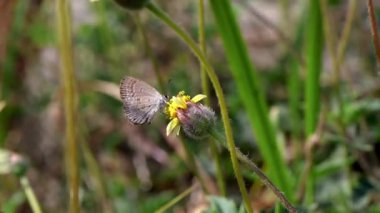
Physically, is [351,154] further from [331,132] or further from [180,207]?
[180,207]

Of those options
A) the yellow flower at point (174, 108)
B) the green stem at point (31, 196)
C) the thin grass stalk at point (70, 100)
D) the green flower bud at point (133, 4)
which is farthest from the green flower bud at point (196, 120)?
the green stem at point (31, 196)

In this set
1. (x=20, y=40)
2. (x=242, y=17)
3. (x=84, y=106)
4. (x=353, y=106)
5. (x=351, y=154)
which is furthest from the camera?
(x=242, y=17)

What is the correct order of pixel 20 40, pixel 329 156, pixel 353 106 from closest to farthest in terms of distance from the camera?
pixel 353 106
pixel 329 156
pixel 20 40

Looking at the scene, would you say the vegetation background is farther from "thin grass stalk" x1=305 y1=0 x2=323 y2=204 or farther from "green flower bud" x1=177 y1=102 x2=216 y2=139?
"green flower bud" x1=177 y1=102 x2=216 y2=139

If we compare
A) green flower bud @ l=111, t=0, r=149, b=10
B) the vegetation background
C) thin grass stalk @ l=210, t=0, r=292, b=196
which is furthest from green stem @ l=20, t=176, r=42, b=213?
green flower bud @ l=111, t=0, r=149, b=10

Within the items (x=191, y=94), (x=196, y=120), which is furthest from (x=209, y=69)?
(x=191, y=94)

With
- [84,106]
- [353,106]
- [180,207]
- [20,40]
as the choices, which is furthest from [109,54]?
[353,106]

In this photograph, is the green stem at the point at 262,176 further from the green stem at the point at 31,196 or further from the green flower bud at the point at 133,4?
the green stem at the point at 31,196

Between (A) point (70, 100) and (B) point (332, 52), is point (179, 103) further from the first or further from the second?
(B) point (332, 52)
